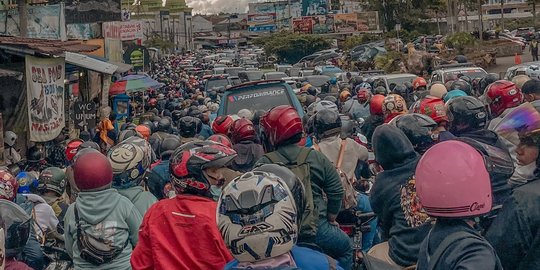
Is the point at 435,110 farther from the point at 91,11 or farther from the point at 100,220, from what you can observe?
the point at 91,11

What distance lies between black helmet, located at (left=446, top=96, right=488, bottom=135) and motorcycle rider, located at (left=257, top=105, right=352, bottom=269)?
1.20m

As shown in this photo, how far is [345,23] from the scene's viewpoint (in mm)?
84375

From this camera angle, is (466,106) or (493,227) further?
(466,106)

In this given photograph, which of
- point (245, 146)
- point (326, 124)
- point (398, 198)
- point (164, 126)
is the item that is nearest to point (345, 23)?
point (164, 126)

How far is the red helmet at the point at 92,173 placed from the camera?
5.48 metres

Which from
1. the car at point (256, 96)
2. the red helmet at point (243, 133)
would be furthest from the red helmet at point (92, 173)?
the car at point (256, 96)

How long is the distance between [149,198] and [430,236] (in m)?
2.91

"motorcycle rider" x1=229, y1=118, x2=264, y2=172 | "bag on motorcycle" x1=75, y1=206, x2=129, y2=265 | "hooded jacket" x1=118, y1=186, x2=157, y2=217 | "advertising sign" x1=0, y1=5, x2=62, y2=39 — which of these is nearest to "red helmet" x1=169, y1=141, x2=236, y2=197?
"bag on motorcycle" x1=75, y1=206, x2=129, y2=265

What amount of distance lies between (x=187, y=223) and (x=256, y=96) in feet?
35.3

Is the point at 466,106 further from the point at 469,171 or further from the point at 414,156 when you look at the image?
the point at 469,171

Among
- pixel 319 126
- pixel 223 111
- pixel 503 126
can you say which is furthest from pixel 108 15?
pixel 503 126

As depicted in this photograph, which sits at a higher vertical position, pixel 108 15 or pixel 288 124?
pixel 108 15

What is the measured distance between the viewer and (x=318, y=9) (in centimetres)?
11338

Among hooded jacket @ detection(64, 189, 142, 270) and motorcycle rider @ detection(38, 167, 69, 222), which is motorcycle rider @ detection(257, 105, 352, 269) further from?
motorcycle rider @ detection(38, 167, 69, 222)
